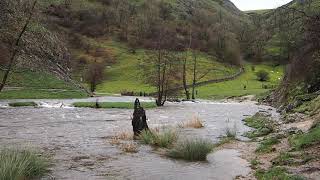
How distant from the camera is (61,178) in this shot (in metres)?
18.9

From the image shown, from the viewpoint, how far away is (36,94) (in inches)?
2950

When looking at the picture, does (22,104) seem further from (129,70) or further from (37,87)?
(129,70)

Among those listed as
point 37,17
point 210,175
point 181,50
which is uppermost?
point 181,50

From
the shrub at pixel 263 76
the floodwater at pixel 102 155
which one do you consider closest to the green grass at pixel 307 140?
the floodwater at pixel 102 155

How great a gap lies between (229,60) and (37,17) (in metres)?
154

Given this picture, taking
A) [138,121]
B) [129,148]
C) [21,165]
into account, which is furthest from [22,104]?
[21,165]

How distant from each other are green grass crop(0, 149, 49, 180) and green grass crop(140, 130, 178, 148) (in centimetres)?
878

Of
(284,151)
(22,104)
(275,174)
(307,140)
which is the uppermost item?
(22,104)

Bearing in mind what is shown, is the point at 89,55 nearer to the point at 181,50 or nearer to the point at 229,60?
the point at 181,50

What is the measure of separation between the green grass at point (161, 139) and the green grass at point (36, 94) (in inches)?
1850

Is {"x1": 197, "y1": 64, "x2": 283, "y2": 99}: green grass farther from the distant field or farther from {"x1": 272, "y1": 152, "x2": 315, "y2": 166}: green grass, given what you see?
{"x1": 272, "y1": 152, "x2": 315, "y2": 166}: green grass

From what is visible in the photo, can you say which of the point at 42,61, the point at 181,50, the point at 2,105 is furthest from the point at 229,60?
the point at 2,105

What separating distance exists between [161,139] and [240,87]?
9625 centimetres

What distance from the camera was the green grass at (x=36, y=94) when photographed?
72188 millimetres
